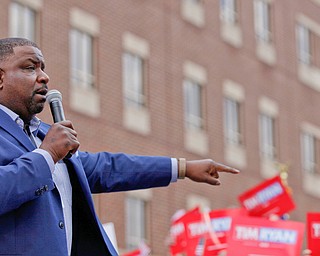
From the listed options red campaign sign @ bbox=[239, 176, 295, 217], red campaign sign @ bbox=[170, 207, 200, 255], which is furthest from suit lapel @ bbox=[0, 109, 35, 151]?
red campaign sign @ bbox=[170, 207, 200, 255]

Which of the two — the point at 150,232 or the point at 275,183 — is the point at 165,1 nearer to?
the point at 150,232

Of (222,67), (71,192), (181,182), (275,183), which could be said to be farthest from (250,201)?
(222,67)

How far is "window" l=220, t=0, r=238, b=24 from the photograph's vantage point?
31.5 metres

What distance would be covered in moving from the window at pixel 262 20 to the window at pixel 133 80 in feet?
21.4

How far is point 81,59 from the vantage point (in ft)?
83.1

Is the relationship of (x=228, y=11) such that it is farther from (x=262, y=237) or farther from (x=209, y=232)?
(x=262, y=237)

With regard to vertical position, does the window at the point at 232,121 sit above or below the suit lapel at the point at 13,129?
above

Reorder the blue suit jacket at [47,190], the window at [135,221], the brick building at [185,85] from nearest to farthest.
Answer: the blue suit jacket at [47,190] < the brick building at [185,85] < the window at [135,221]

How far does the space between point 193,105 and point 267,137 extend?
3896 millimetres

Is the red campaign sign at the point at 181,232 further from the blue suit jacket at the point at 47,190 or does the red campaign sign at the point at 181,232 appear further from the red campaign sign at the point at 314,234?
the blue suit jacket at the point at 47,190

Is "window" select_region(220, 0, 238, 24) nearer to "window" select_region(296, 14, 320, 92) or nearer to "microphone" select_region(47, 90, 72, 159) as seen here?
"window" select_region(296, 14, 320, 92)

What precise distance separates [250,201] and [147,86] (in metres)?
14.1

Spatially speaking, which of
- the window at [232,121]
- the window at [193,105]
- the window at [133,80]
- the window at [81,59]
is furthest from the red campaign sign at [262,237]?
the window at [232,121]

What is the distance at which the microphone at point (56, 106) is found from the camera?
5.57m
